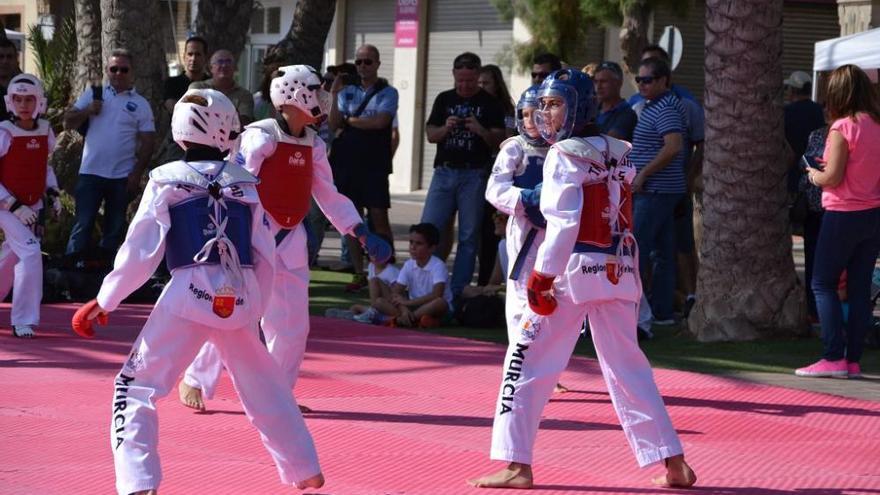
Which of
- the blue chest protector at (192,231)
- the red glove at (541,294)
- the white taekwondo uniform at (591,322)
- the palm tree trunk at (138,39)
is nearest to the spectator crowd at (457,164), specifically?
the palm tree trunk at (138,39)

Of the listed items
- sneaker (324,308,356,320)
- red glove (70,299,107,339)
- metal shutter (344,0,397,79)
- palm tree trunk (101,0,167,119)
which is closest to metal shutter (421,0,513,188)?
metal shutter (344,0,397,79)

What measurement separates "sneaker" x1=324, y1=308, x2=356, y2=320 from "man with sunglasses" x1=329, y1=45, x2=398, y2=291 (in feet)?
6.17

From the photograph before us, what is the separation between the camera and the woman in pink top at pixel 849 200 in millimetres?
9977

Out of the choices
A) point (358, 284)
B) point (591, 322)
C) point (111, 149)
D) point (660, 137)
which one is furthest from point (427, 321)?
point (591, 322)

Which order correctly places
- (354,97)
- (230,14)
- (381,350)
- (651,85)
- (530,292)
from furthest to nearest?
(230,14)
(354,97)
(651,85)
(381,350)
(530,292)

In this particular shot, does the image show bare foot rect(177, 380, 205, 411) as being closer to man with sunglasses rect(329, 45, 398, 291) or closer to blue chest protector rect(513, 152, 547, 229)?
blue chest protector rect(513, 152, 547, 229)

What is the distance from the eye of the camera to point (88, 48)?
58.2 feet

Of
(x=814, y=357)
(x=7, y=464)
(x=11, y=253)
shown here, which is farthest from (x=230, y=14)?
(x=7, y=464)

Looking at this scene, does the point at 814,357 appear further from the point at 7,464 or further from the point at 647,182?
the point at 7,464

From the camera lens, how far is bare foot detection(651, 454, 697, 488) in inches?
271

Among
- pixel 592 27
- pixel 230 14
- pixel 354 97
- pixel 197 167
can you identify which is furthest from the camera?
pixel 592 27

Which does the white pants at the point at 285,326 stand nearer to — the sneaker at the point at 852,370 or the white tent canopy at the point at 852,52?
the sneaker at the point at 852,370

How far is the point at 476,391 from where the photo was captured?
9.69m

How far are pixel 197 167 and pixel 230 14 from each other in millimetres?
11776
